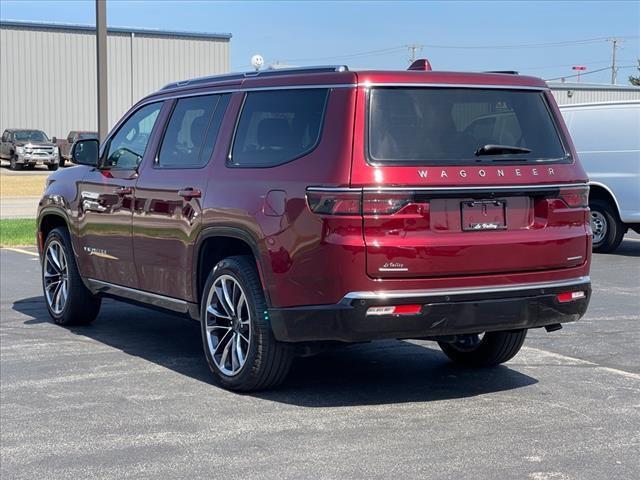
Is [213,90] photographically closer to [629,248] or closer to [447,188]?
[447,188]

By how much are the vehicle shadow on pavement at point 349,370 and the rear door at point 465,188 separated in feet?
3.24

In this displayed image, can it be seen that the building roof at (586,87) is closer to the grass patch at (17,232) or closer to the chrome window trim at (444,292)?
the grass patch at (17,232)

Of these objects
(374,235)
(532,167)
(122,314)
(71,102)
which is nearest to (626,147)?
(122,314)

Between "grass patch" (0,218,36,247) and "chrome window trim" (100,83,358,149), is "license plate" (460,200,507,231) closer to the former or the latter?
"chrome window trim" (100,83,358,149)

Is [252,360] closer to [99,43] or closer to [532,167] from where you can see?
[532,167]

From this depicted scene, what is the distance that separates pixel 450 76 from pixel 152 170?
2.48 meters

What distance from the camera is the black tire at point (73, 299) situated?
8.78 metres

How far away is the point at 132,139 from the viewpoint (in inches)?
319

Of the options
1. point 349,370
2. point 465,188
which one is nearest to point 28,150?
point 349,370

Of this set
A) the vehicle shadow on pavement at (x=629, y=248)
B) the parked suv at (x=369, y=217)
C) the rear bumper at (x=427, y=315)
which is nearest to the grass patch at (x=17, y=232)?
the vehicle shadow on pavement at (x=629, y=248)

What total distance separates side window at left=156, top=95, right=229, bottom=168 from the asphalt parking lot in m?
1.46

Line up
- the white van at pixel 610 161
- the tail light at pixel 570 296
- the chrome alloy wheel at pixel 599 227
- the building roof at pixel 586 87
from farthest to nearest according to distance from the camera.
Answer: the building roof at pixel 586 87
the chrome alloy wheel at pixel 599 227
the white van at pixel 610 161
the tail light at pixel 570 296

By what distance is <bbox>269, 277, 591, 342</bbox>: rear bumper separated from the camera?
568 cm

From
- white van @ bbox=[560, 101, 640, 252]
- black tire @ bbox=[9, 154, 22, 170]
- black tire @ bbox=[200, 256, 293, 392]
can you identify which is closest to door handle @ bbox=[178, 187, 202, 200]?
black tire @ bbox=[200, 256, 293, 392]
